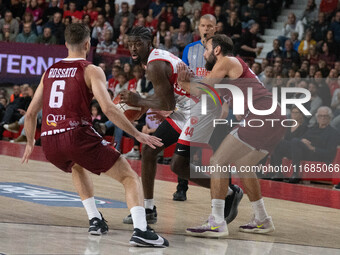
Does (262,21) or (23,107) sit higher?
(262,21)

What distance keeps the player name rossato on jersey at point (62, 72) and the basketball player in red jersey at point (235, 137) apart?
1210mm

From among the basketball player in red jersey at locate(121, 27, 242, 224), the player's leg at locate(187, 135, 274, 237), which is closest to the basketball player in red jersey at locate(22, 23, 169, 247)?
the basketball player in red jersey at locate(121, 27, 242, 224)

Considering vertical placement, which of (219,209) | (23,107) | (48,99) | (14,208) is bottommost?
(23,107)

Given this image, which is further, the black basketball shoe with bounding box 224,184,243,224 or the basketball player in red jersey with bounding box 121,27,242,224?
the black basketball shoe with bounding box 224,184,243,224

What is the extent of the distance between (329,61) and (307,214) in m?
6.95

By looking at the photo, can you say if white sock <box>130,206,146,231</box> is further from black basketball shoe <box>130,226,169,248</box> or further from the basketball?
the basketball

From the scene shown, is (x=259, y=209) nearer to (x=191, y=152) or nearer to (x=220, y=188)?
(x=220, y=188)

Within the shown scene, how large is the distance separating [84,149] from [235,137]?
4.82ft

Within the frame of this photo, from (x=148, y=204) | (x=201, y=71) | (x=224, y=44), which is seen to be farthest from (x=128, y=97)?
(x=201, y=71)

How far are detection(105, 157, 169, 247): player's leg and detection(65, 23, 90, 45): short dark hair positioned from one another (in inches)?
40.2

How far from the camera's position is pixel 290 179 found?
440 inches

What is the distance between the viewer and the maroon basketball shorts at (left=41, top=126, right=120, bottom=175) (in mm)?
5363

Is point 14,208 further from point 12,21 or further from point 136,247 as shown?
point 12,21

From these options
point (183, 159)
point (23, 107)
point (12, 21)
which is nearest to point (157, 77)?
point (183, 159)
